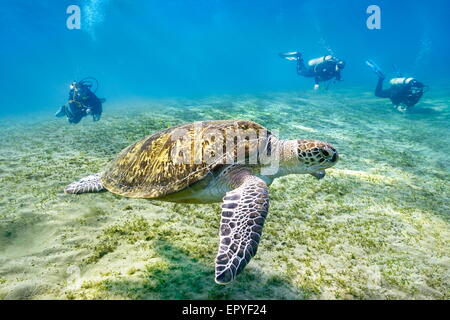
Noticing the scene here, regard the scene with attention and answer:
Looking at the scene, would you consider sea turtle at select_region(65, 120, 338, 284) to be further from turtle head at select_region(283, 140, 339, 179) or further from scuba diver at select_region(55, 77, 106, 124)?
scuba diver at select_region(55, 77, 106, 124)

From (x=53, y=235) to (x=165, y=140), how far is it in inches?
68.2

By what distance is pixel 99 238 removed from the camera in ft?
9.67

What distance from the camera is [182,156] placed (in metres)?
3.01

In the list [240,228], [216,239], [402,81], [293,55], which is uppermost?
[293,55]

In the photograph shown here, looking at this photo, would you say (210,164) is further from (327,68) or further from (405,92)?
(327,68)

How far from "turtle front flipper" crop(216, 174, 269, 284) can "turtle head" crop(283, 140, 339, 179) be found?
0.70 m

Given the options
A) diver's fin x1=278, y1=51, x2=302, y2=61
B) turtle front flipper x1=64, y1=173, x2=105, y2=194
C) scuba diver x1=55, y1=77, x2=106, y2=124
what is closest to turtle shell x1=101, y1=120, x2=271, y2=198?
turtle front flipper x1=64, y1=173, x2=105, y2=194

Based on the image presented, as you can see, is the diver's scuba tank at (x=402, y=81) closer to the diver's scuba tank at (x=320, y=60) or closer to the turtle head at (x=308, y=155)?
the diver's scuba tank at (x=320, y=60)

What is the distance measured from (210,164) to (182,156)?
37cm

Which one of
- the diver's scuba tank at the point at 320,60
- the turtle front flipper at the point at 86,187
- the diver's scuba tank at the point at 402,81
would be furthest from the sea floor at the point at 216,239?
the diver's scuba tank at the point at 320,60

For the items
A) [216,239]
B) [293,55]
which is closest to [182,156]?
[216,239]

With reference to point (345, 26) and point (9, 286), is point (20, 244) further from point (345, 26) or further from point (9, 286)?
point (345, 26)

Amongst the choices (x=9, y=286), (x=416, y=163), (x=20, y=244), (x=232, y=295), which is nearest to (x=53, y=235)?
(x=20, y=244)

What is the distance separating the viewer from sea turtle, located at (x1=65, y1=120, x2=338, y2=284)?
2.81 m
